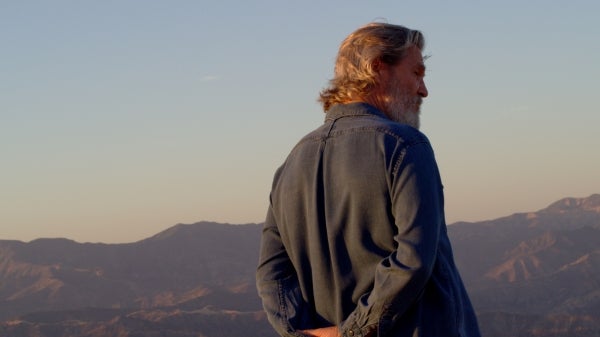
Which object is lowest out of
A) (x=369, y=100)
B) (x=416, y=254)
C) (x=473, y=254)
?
(x=473, y=254)

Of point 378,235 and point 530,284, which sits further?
point 530,284

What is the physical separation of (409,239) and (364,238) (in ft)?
0.47

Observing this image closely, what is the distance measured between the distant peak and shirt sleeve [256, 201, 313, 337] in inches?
3364

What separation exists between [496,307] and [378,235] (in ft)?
133

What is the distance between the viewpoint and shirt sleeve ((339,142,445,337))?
194cm

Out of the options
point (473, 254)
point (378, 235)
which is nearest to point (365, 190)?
point (378, 235)

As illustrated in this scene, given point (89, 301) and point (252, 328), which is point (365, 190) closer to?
point (252, 328)

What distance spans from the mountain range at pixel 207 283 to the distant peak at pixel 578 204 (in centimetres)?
971

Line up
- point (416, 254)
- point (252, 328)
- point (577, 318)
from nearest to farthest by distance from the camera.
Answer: point (416, 254)
point (577, 318)
point (252, 328)

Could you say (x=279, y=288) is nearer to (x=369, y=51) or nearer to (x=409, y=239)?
(x=409, y=239)

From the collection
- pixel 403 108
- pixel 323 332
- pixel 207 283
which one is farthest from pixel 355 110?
pixel 207 283

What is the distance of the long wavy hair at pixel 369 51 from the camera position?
7.07 ft

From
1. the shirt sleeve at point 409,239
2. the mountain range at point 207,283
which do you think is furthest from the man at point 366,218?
the mountain range at point 207,283

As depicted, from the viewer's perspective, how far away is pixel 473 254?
58281mm
